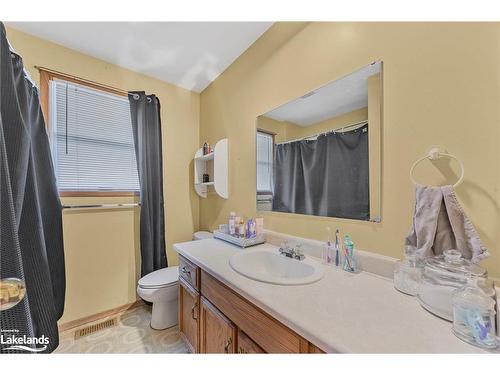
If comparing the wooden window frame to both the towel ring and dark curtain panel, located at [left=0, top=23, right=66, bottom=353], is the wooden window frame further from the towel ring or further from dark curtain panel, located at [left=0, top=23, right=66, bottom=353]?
the towel ring

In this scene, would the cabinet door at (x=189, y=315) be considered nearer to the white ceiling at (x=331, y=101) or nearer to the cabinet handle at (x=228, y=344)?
the cabinet handle at (x=228, y=344)

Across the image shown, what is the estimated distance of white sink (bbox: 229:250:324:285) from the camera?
93 cm

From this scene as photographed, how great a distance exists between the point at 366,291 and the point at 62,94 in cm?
248

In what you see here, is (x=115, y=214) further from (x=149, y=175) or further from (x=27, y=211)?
(x=27, y=211)

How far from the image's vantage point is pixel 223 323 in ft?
3.10

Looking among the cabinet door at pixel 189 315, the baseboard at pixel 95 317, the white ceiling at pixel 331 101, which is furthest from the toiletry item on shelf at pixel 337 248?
the baseboard at pixel 95 317

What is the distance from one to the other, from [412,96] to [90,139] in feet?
7.51

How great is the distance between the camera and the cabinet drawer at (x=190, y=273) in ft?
3.85

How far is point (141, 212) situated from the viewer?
1.87m

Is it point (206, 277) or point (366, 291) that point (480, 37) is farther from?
point (206, 277)

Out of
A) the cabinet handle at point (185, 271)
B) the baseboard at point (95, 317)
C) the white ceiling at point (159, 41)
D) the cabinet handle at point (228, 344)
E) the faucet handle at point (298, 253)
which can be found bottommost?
the baseboard at point (95, 317)

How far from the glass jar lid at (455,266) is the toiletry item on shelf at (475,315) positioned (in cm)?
5

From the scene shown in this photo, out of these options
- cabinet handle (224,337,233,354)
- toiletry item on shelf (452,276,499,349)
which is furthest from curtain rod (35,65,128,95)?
toiletry item on shelf (452,276,499,349)

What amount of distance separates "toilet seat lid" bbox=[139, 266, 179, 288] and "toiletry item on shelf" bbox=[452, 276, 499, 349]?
64.5 inches
